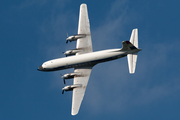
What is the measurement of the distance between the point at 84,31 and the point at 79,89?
17.2 metres

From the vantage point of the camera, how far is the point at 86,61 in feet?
257

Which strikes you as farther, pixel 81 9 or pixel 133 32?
pixel 81 9

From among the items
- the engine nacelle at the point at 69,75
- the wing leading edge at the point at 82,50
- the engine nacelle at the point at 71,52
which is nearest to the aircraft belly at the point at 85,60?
the engine nacelle at the point at 69,75

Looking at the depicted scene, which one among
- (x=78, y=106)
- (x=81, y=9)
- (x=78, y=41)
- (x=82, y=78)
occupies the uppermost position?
(x=81, y=9)

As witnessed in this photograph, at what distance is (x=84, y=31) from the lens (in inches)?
3265

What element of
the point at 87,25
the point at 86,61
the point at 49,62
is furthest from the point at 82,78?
the point at 87,25

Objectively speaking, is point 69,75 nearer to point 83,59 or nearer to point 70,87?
point 70,87

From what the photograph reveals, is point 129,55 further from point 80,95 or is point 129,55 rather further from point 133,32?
point 80,95

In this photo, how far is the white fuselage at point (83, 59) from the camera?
255 ft

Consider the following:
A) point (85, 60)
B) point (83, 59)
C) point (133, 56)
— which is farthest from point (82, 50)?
point (133, 56)

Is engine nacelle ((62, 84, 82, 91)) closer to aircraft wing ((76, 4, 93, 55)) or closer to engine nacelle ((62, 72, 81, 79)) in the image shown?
engine nacelle ((62, 72, 81, 79))

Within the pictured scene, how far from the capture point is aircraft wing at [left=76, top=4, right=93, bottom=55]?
8200 centimetres

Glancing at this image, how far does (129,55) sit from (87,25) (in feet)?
51.2

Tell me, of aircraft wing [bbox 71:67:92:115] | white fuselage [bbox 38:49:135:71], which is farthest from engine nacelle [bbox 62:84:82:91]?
white fuselage [bbox 38:49:135:71]
